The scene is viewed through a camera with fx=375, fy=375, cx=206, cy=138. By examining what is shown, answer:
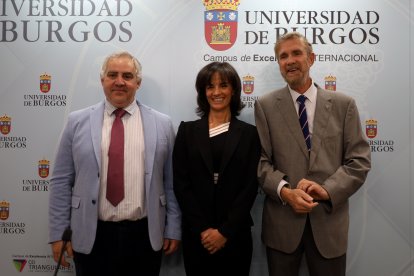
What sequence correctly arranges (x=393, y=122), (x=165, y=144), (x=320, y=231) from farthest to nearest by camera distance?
(x=393, y=122)
(x=165, y=144)
(x=320, y=231)

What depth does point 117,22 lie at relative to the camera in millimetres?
2666

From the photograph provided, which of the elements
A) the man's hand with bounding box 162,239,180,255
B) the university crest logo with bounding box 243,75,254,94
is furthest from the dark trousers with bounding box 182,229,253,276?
the university crest logo with bounding box 243,75,254,94

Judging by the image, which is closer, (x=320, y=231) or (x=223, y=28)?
(x=320, y=231)

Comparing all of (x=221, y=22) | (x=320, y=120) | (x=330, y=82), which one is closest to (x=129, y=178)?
(x=320, y=120)

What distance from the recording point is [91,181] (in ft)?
6.97

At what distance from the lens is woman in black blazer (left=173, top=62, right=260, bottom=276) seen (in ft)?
6.91

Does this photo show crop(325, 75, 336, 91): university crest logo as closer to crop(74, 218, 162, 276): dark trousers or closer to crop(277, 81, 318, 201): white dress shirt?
crop(277, 81, 318, 201): white dress shirt

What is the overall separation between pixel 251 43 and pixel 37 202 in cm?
191

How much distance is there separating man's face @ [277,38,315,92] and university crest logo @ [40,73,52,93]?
1.63 metres

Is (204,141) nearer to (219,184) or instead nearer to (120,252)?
(219,184)

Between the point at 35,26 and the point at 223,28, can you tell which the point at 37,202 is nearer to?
the point at 35,26

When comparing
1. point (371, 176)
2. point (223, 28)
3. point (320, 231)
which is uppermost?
point (223, 28)

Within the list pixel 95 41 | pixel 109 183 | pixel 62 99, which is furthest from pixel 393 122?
pixel 62 99

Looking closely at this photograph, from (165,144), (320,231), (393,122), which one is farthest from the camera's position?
(393,122)
